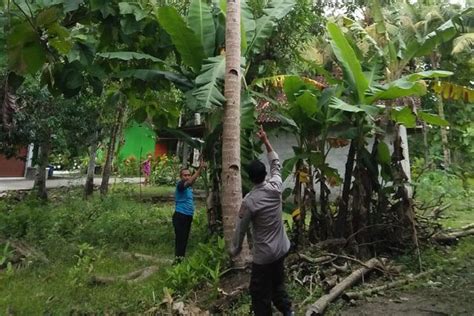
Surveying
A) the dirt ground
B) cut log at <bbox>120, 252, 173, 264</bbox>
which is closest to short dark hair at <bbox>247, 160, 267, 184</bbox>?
the dirt ground

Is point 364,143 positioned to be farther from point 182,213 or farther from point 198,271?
point 198,271

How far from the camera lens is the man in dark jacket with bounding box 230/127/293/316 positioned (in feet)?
13.4

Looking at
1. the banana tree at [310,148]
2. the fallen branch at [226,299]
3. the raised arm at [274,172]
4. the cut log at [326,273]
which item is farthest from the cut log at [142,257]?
the raised arm at [274,172]

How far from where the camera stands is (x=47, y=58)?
469 centimetres

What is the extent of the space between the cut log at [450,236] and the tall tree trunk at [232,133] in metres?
3.75

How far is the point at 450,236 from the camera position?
7418mm

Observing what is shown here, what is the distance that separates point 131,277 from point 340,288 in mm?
2797

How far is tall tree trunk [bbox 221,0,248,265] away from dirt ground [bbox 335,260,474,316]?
59.3 inches

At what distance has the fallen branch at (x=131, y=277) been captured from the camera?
5.84 metres

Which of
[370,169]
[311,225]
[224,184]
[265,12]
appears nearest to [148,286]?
[224,184]

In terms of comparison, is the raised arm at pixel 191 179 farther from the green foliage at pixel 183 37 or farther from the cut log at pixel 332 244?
the cut log at pixel 332 244

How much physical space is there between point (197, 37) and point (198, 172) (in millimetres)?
1900

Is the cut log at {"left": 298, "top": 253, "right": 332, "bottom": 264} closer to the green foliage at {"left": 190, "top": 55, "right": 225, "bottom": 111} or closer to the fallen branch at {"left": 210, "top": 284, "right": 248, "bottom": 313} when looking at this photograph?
the fallen branch at {"left": 210, "top": 284, "right": 248, "bottom": 313}

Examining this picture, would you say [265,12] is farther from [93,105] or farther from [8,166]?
[8,166]
